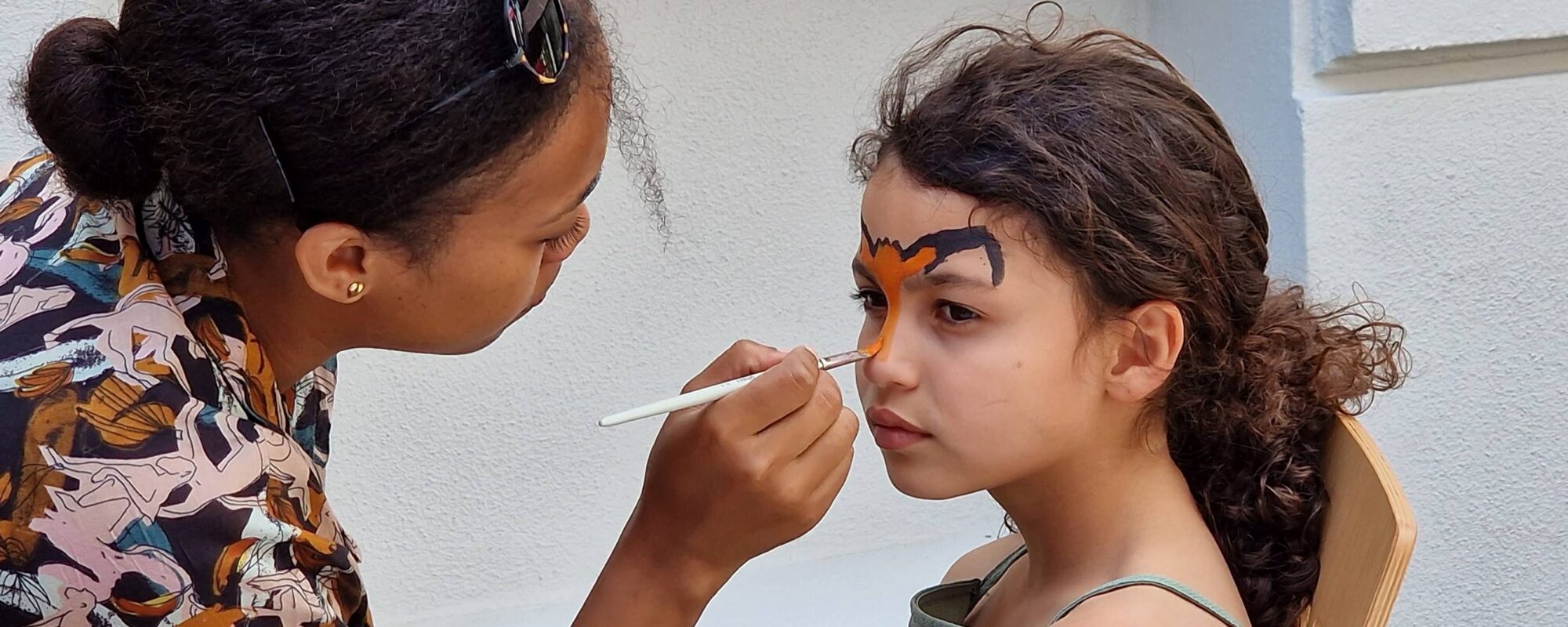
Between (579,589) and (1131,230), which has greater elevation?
(1131,230)

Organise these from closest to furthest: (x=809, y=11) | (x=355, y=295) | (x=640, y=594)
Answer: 1. (x=355, y=295)
2. (x=640, y=594)
3. (x=809, y=11)

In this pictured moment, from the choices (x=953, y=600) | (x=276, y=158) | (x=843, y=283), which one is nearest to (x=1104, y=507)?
(x=953, y=600)

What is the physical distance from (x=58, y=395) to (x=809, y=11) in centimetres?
128

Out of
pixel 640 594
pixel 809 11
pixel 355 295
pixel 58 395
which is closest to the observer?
pixel 58 395

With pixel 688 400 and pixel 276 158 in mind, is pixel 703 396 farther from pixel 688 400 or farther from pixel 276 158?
pixel 276 158

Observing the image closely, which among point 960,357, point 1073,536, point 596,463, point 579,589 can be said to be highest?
point 960,357

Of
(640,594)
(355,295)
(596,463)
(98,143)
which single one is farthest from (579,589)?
Answer: (98,143)

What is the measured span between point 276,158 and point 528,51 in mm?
188

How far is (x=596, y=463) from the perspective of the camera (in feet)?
6.32

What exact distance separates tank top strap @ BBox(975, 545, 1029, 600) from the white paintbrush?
1.01ft

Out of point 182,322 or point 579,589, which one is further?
point 579,589

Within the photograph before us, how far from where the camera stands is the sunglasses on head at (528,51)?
89 centimetres

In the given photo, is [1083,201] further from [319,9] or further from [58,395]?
[58,395]

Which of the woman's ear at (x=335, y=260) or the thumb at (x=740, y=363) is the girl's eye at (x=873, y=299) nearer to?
the thumb at (x=740, y=363)
